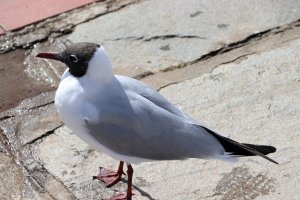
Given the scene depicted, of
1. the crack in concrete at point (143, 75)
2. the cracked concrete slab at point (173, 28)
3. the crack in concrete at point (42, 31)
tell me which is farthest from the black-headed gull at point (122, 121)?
the crack in concrete at point (42, 31)

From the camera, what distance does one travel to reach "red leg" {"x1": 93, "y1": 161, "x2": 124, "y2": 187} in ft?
11.4

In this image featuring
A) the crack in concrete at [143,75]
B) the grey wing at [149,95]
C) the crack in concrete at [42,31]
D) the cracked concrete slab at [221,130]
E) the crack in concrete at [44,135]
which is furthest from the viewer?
the crack in concrete at [42,31]

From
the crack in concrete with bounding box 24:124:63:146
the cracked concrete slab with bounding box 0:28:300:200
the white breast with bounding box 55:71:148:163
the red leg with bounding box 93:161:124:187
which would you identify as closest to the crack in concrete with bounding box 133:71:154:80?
the cracked concrete slab with bounding box 0:28:300:200

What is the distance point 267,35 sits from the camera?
4375 mm

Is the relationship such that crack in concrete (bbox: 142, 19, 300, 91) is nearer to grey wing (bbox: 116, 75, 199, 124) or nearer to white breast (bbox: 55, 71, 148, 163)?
grey wing (bbox: 116, 75, 199, 124)

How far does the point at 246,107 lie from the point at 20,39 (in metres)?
1.56

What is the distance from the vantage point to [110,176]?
11.4ft

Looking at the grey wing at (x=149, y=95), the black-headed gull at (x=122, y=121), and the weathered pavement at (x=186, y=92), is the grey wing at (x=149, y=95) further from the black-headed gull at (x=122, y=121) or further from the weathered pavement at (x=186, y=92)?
the weathered pavement at (x=186, y=92)

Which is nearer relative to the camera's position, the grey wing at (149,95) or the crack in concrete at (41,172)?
the grey wing at (149,95)

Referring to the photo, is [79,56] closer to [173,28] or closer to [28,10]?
[173,28]

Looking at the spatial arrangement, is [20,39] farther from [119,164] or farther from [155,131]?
[155,131]

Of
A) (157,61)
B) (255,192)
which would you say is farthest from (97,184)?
(157,61)

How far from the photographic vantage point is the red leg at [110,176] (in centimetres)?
346

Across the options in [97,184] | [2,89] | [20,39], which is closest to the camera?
[97,184]
